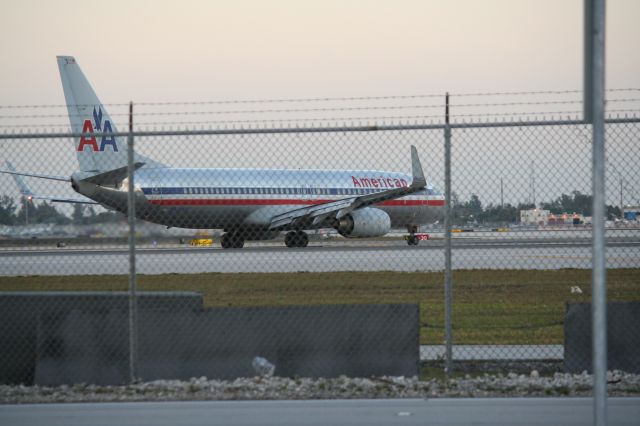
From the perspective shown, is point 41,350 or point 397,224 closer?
point 41,350

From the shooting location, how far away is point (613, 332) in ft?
29.2

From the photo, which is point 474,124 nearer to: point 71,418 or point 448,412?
point 448,412

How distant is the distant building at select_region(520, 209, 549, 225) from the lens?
984 centimetres

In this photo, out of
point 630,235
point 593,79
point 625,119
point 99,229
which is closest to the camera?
point 593,79

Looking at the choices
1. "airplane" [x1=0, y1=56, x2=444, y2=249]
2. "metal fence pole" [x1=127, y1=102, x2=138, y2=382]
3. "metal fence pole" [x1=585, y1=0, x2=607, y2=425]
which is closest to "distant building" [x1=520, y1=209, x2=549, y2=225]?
"metal fence pole" [x1=127, y1=102, x2=138, y2=382]

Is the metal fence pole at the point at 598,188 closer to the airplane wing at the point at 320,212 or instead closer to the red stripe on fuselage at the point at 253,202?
the red stripe on fuselage at the point at 253,202

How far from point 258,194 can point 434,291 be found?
19397mm

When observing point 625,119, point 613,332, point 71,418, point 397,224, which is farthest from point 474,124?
point 397,224

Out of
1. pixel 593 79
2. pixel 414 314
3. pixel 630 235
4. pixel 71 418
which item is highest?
pixel 593 79

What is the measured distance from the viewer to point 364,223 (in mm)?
34781

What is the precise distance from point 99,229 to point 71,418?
251 cm

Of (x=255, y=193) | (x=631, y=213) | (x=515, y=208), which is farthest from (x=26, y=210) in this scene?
(x=255, y=193)

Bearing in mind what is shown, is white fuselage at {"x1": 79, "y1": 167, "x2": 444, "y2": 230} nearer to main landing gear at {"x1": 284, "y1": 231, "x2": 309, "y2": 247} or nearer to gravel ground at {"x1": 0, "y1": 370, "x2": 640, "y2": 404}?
main landing gear at {"x1": 284, "y1": 231, "x2": 309, "y2": 247}

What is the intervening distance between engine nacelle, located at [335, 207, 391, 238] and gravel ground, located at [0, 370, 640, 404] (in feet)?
85.0
